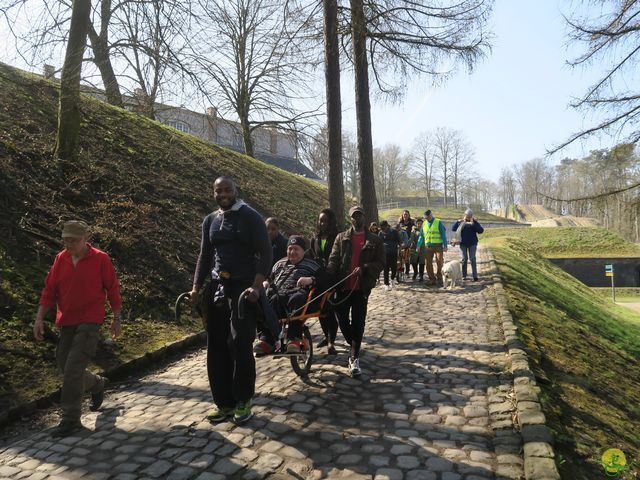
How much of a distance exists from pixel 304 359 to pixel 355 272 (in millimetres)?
1183

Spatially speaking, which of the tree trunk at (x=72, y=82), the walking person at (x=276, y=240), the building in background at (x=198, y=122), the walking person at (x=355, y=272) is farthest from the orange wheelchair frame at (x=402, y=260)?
the tree trunk at (x=72, y=82)

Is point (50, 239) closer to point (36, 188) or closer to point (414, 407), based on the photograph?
point (36, 188)

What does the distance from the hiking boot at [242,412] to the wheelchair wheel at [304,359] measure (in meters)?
1.13

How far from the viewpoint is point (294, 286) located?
215 inches

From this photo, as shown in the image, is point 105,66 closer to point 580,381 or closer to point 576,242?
point 580,381

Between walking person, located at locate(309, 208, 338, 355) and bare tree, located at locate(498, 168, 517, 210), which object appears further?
bare tree, located at locate(498, 168, 517, 210)

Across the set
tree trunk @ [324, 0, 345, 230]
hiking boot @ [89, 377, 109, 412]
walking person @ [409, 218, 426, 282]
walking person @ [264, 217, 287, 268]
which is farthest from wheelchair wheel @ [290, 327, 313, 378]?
walking person @ [409, 218, 426, 282]

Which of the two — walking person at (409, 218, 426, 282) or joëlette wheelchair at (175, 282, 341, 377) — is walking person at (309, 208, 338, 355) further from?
walking person at (409, 218, 426, 282)

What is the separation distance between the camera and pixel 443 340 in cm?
695

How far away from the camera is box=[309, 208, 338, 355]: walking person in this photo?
6.50 metres

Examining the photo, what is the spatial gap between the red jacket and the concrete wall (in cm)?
4204

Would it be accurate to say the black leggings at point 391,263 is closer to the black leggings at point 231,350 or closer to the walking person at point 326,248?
the walking person at point 326,248

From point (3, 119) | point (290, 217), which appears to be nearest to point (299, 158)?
point (290, 217)

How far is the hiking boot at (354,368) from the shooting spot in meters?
5.47
